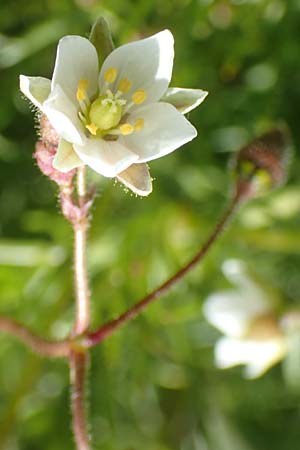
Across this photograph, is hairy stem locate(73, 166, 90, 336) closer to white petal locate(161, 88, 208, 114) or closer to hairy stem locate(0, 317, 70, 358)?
hairy stem locate(0, 317, 70, 358)

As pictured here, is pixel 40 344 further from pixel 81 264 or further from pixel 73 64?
pixel 73 64

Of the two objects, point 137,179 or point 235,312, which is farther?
point 235,312

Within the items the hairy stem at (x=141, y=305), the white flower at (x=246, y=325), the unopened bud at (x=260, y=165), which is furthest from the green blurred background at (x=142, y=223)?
the hairy stem at (x=141, y=305)

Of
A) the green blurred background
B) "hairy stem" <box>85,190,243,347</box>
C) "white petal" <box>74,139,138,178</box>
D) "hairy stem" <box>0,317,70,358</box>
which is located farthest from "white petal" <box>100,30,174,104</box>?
the green blurred background

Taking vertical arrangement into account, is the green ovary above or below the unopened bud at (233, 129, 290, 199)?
above

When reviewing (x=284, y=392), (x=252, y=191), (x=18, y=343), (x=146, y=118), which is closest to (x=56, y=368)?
(x=18, y=343)

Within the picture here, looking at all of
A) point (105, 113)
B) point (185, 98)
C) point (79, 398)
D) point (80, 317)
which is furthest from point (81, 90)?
point (79, 398)

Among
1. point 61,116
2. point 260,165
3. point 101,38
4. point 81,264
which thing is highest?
point 101,38
